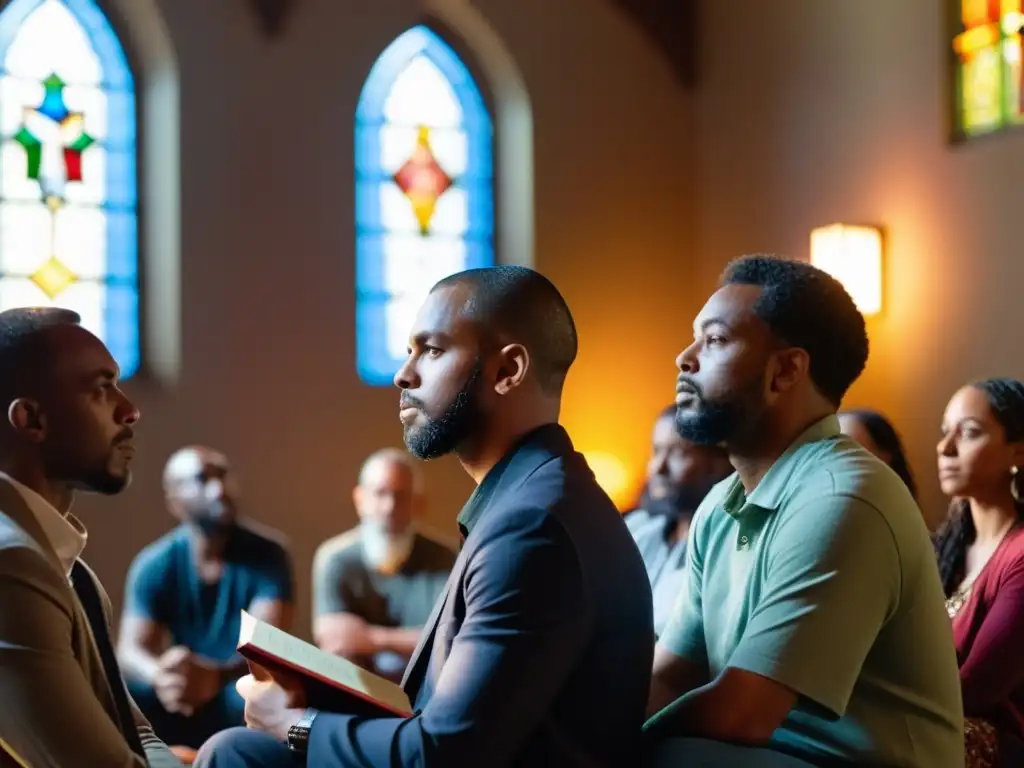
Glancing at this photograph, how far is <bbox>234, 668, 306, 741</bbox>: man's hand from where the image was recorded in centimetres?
179

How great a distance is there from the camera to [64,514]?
6.30ft

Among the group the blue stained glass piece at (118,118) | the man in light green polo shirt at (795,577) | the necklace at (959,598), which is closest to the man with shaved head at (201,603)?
the blue stained glass piece at (118,118)

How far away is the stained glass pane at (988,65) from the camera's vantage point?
5004mm

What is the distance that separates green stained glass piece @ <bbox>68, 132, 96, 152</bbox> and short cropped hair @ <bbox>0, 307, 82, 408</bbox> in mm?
4729

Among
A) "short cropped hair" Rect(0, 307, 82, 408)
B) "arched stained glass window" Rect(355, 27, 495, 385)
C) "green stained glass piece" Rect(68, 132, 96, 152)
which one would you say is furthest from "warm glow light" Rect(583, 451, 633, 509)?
"short cropped hair" Rect(0, 307, 82, 408)

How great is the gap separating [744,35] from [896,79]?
1.27m

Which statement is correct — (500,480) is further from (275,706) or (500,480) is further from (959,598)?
(959,598)

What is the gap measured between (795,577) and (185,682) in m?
3.04

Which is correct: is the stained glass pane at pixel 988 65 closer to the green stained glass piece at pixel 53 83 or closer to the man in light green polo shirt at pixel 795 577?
the man in light green polo shirt at pixel 795 577

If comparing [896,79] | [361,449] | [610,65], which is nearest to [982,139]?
[896,79]

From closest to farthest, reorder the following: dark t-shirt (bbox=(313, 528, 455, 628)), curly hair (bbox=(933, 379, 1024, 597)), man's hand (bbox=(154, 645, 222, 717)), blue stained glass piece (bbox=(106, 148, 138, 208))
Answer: curly hair (bbox=(933, 379, 1024, 597)) → man's hand (bbox=(154, 645, 222, 717)) → dark t-shirt (bbox=(313, 528, 455, 628)) → blue stained glass piece (bbox=(106, 148, 138, 208))

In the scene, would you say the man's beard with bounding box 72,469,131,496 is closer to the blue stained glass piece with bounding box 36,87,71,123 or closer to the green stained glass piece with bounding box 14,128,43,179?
the green stained glass piece with bounding box 14,128,43,179

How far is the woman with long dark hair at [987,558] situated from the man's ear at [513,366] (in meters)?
1.33

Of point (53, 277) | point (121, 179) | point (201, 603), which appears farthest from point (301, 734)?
point (121, 179)
